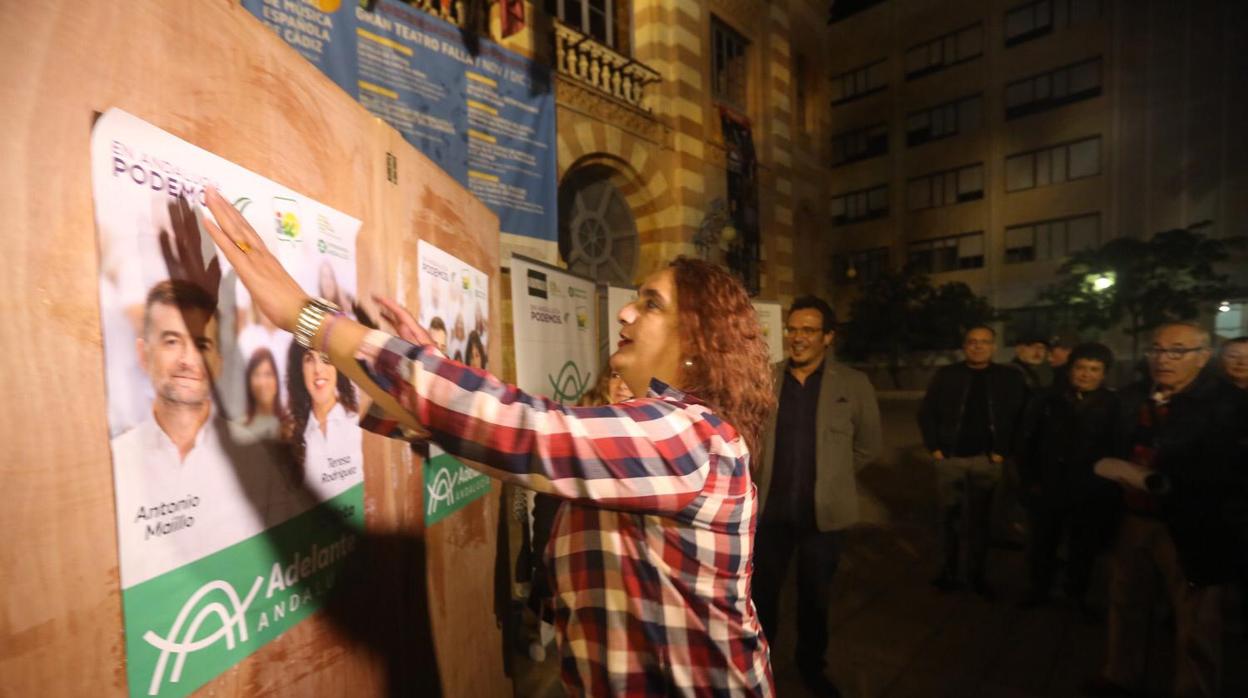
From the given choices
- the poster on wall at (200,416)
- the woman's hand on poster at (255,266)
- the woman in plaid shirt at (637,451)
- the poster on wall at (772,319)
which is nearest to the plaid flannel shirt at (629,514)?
the woman in plaid shirt at (637,451)

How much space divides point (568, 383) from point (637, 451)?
302 centimetres

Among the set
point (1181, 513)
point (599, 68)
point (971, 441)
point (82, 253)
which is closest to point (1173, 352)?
point (1181, 513)

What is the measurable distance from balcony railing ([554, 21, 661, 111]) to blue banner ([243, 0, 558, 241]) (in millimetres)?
875

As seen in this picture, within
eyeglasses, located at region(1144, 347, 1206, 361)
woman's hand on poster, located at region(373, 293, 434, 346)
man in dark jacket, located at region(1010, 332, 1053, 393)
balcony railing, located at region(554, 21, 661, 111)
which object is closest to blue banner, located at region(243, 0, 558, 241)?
balcony railing, located at region(554, 21, 661, 111)

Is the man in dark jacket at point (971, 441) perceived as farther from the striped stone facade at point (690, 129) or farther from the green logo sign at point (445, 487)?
the striped stone facade at point (690, 129)

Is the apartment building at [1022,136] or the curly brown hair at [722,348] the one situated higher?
the apartment building at [1022,136]

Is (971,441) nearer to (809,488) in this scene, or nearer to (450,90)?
(809,488)

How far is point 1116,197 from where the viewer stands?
78.8 ft

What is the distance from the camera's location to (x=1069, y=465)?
3832 mm

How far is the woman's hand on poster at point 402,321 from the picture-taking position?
4.76ft

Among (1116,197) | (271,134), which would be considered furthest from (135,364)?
(1116,197)

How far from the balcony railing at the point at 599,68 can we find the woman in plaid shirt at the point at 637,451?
22.4 feet

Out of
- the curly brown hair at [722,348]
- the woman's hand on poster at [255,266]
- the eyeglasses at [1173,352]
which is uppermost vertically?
the woman's hand on poster at [255,266]

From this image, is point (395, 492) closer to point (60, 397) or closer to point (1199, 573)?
point (60, 397)
